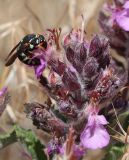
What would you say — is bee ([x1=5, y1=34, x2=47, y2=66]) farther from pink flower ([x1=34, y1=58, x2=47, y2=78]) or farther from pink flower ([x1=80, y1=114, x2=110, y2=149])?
pink flower ([x1=80, y1=114, x2=110, y2=149])

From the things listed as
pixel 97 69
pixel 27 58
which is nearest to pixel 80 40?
pixel 97 69

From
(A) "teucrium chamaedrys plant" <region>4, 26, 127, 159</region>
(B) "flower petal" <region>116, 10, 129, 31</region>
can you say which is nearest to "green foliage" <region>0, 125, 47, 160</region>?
(A) "teucrium chamaedrys plant" <region>4, 26, 127, 159</region>

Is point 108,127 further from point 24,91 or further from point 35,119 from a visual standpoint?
point 24,91

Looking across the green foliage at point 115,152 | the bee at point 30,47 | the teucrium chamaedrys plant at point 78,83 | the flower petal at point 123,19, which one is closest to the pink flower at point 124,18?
the flower petal at point 123,19

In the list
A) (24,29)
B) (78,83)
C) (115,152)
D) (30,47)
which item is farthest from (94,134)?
(24,29)

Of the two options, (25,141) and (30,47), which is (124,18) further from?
(25,141)

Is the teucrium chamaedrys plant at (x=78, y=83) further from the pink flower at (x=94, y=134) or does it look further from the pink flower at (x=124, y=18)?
→ the pink flower at (x=124, y=18)
